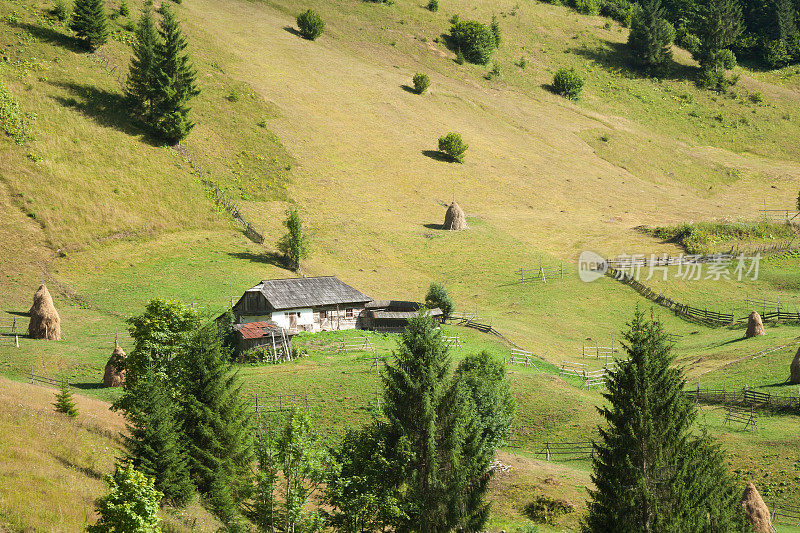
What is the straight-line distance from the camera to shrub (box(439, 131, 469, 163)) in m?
98.9

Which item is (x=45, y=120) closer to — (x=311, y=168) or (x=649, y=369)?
(x=311, y=168)

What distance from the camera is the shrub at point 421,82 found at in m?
115

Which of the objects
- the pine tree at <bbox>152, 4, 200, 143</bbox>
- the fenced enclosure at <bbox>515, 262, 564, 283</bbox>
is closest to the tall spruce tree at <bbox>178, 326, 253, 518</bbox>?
the fenced enclosure at <bbox>515, 262, 564, 283</bbox>

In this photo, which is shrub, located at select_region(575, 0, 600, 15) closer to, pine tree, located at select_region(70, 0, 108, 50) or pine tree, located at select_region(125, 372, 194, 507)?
pine tree, located at select_region(70, 0, 108, 50)

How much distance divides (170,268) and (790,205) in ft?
285

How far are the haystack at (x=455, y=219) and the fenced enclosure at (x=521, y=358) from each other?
3281cm

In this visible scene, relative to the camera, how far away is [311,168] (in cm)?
8881

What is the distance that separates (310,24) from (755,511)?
112 m

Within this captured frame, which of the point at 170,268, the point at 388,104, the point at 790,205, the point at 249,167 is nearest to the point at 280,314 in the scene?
the point at 170,268

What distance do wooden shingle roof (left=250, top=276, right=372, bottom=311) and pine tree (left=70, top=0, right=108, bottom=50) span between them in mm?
49927

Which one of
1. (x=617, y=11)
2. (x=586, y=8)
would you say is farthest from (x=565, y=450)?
(x=617, y=11)

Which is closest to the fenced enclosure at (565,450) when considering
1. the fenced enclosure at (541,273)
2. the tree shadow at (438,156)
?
the fenced enclosure at (541,273)

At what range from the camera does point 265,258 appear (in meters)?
67.8

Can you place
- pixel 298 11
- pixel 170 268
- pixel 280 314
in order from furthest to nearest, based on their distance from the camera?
pixel 298 11 < pixel 170 268 < pixel 280 314
